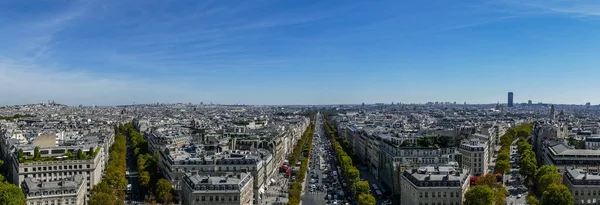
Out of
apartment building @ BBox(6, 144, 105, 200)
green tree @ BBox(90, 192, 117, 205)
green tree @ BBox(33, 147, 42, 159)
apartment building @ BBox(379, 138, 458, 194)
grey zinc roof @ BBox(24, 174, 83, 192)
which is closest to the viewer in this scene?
grey zinc roof @ BBox(24, 174, 83, 192)

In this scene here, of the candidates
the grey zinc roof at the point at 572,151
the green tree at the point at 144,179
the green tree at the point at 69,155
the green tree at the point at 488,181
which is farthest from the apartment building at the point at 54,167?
the grey zinc roof at the point at 572,151

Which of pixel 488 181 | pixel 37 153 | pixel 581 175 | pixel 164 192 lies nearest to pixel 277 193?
pixel 164 192

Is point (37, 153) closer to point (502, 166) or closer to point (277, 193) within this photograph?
point (277, 193)

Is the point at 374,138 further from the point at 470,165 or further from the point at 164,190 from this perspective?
the point at 164,190

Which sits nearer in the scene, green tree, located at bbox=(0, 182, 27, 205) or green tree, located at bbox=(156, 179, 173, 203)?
green tree, located at bbox=(0, 182, 27, 205)

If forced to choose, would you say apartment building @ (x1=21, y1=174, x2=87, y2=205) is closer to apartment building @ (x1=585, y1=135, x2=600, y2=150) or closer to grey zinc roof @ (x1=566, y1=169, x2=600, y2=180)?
grey zinc roof @ (x1=566, y1=169, x2=600, y2=180)

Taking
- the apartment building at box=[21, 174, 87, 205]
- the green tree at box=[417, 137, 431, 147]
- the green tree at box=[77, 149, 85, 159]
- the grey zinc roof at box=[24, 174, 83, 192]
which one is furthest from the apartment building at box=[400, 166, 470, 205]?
the green tree at box=[77, 149, 85, 159]
